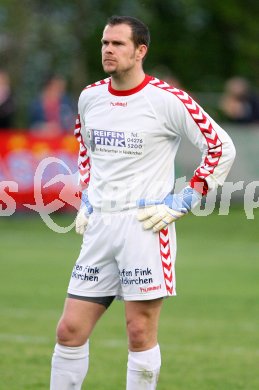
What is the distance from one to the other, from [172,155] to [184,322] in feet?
14.2

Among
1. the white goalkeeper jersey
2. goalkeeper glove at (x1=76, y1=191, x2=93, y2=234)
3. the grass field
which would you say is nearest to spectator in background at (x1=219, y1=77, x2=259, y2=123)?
the grass field

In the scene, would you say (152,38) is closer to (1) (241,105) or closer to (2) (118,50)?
(1) (241,105)

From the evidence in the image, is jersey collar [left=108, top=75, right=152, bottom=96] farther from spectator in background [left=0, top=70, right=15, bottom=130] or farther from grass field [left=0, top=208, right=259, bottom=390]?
spectator in background [left=0, top=70, right=15, bottom=130]

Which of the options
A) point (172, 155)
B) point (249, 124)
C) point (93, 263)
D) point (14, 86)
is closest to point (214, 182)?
point (172, 155)

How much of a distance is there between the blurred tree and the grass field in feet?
33.0

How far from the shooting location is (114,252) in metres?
7.31

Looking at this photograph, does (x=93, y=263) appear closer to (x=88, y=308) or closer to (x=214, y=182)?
(x=88, y=308)

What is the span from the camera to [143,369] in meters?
7.29

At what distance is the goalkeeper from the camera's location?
7.22m

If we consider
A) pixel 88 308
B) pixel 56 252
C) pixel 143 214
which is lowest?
pixel 56 252

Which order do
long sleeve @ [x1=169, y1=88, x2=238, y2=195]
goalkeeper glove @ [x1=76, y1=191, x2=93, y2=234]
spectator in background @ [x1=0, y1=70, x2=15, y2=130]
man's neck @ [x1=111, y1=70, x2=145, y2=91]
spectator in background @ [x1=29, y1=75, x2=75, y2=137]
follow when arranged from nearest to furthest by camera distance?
long sleeve @ [x1=169, y1=88, x2=238, y2=195] → man's neck @ [x1=111, y1=70, x2=145, y2=91] → goalkeeper glove @ [x1=76, y1=191, x2=93, y2=234] → spectator in background @ [x1=0, y1=70, x2=15, y2=130] → spectator in background @ [x1=29, y1=75, x2=75, y2=137]

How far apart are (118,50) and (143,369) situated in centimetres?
180

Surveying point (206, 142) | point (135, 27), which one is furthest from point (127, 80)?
point (206, 142)

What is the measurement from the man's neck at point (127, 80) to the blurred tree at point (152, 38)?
2092 centimetres
